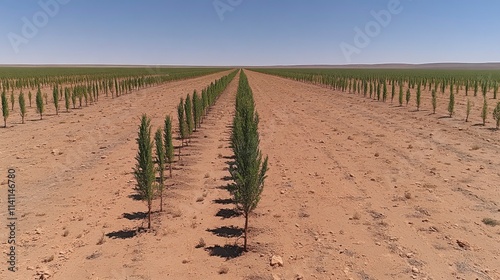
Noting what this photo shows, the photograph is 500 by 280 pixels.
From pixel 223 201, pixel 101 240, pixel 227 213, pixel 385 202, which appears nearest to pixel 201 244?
pixel 227 213

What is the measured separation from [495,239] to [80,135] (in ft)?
61.5

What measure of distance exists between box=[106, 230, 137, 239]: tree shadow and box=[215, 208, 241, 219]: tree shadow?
219cm

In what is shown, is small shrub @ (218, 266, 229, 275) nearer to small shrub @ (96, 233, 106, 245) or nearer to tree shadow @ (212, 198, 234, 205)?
small shrub @ (96, 233, 106, 245)

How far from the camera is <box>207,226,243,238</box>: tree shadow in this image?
8.44 metres

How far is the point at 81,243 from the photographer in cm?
802

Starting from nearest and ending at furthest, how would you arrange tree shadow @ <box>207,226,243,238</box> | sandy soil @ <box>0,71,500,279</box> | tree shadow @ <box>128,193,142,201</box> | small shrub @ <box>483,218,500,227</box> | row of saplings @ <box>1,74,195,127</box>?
sandy soil @ <box>0,71,500,279</box> < tree shadow @ <box>207,226,243,238</box> < small shrub @ <box>483,218,500,227</box> < tree shadow @ <box>128,193,142,201</box> < row of saplings @ <box>1,74,195,127</box>

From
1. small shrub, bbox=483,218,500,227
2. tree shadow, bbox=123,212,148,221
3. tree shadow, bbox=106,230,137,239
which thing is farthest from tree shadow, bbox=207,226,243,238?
small shrub, bbox=483,218,500,227

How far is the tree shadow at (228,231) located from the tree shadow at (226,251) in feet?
1.75

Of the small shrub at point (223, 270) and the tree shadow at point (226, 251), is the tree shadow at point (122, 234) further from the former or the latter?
the small shrub at point (223, 270)

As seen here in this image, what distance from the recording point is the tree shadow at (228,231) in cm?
844

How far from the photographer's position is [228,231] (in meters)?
8.66

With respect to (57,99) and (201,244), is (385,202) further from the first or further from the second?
(57,99)

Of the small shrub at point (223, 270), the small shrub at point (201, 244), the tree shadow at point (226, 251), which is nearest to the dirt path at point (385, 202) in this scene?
the tree shadow at point (226, 251)

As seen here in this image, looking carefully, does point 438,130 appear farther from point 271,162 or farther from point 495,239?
point 495,239
